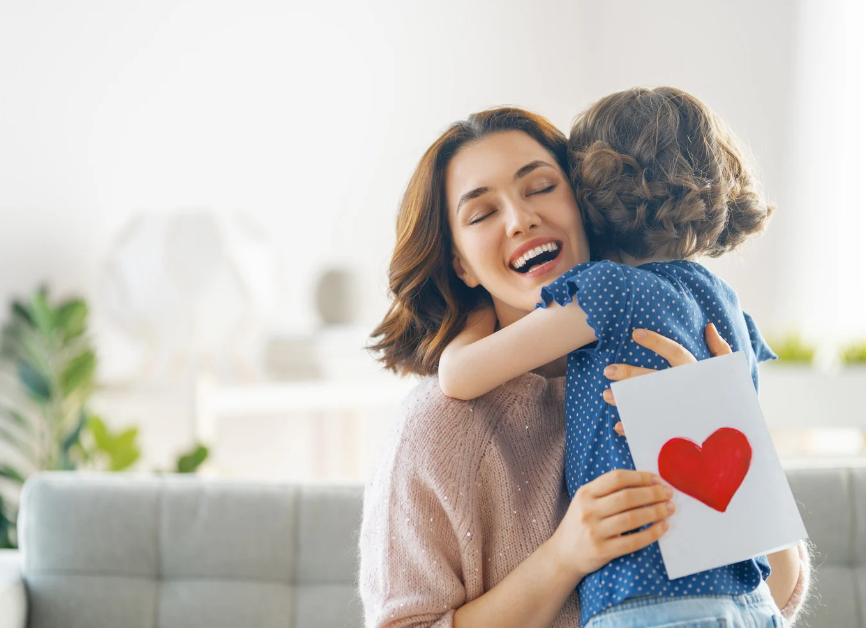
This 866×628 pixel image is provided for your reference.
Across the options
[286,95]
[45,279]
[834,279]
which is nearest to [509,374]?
[45,279]

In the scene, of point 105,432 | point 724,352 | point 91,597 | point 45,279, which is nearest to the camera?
point 724,352

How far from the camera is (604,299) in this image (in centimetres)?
102

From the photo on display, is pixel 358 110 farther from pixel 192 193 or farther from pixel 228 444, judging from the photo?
pixel 228 444

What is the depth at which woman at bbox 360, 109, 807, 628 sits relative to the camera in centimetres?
112

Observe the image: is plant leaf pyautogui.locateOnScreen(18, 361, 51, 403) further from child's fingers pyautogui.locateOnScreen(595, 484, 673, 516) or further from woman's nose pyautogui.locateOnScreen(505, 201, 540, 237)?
child's fingers pyautogui.locateOnScreen(595, 484, 673, 516)

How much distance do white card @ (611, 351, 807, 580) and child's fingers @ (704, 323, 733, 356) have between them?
0.07 metres

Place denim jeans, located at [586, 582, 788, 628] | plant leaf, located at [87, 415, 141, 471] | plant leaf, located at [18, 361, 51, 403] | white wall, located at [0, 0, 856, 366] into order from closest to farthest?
denim jeans, located at [586, 582, 788, 628]
plant leaf, located at [87, 415, 141, 471]
plant leaf, located at [18, 361, 51, 403]
white wall, located at [0, 0, 856, 366]

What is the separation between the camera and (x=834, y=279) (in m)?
4.22

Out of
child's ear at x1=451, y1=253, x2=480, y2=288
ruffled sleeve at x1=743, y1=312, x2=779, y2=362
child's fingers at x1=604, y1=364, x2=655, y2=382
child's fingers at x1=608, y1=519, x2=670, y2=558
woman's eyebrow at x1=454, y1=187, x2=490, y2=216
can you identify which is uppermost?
woman's eyebrow at x1=454, y1=187, x2=490, y2=216

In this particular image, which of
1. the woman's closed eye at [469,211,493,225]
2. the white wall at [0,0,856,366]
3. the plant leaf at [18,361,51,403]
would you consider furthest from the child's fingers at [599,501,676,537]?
the plant leaf at [18,361,51,403]

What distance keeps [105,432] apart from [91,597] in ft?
3.42

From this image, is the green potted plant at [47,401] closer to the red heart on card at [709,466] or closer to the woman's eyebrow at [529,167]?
the woman's eyebrow at [529,167]

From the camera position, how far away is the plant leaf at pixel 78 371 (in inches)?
110

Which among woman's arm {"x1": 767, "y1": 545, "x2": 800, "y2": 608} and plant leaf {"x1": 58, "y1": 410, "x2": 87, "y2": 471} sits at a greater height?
woman's arm {"x1": 767, "y1": 545, "x2": 800, "y2": 608}
